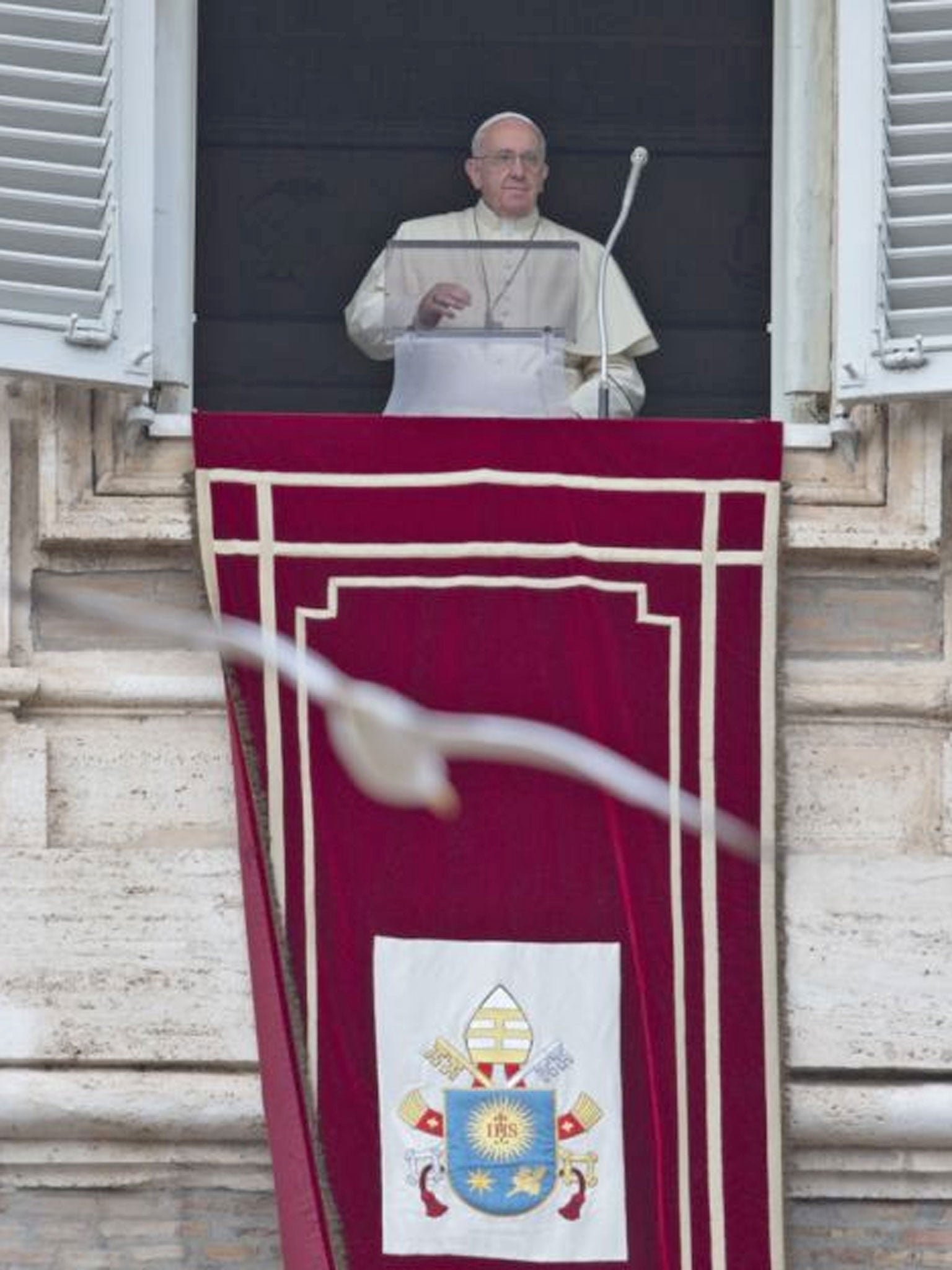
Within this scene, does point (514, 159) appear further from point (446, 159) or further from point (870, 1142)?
point (870, 1142)

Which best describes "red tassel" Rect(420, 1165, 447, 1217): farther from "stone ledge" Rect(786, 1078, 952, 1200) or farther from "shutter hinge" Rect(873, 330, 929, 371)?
"shutter hinge" Rect(873, 330, 929, 371)

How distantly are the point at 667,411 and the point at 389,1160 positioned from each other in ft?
5.88

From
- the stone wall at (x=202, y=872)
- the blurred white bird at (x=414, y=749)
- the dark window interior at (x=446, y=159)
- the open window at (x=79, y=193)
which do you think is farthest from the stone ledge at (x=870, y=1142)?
the open window at (x=79, y=193)

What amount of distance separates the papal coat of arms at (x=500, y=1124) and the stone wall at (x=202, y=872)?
13.1 inches

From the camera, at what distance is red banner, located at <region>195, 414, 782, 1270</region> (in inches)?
520

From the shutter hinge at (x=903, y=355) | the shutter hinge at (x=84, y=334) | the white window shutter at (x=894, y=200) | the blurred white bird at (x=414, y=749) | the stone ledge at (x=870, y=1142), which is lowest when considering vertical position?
the stone ledge at (x=870, y=1142)

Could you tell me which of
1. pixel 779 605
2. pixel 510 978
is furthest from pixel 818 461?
pixel 510 978

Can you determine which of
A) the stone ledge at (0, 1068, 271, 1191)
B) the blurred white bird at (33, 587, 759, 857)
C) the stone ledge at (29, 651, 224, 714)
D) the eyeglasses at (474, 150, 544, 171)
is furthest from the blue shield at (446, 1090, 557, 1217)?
the eyeglasses at (474, 150, 544, 171)

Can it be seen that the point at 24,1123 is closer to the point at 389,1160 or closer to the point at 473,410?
the point at 389,1160

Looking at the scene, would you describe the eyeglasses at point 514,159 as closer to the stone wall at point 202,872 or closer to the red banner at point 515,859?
the red banner at point 515,859

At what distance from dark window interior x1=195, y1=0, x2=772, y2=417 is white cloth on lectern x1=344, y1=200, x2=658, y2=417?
0.22 metres

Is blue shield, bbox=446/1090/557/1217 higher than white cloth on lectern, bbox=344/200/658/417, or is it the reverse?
white cloth on lectern, bbox=344/200/658/417

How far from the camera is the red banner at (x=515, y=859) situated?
13211 mm

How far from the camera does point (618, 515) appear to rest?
13.5 meters
